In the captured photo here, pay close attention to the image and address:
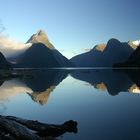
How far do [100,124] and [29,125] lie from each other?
7.42 m

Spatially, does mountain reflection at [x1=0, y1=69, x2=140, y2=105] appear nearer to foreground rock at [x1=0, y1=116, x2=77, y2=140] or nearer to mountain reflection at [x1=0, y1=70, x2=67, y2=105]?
mountain reflection at [x1=0, y1=70, x2=67, y2=105]

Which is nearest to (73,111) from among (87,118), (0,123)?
(87,118)

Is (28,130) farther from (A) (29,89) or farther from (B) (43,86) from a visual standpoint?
(B) (43,86)

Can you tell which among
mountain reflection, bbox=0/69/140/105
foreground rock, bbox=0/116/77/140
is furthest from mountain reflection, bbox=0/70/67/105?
foreground rock, bbox=0/116/77/140

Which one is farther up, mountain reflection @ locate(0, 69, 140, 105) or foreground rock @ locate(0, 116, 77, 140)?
mountain reflection @ locate(0, 69, 140, 105)

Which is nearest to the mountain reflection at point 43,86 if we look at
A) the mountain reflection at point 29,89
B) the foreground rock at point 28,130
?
A: the mountain reflection at point 29,89

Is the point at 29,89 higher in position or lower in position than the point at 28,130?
higher

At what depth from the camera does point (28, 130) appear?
22.2 m

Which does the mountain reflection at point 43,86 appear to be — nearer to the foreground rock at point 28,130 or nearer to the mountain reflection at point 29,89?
the mountain reflection at point 29,89

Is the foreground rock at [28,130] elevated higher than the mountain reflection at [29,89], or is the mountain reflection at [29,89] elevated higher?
the mountain reflection at [29,89]

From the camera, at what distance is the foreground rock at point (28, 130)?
21109 millimetres

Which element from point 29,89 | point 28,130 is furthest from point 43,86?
point 28,130

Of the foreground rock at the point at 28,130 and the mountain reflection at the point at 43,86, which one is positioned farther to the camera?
the mountain reflection at the point at 43,86

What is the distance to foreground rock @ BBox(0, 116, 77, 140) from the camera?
21.1m
